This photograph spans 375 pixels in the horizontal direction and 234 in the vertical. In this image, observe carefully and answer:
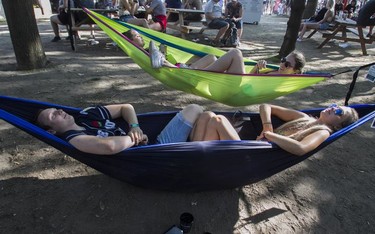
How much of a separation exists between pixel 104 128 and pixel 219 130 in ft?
2.20

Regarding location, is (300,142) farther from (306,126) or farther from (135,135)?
(135,135)

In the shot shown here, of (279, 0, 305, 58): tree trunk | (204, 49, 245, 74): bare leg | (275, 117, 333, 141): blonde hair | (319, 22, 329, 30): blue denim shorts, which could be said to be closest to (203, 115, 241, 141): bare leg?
(275, 117, 333, 141): blonde hair

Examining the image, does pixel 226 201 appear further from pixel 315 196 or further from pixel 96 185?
pixel 96 185

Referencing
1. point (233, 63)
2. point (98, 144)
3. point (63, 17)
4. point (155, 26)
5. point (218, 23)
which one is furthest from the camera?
point (218, 23)

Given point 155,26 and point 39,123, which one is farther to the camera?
point 155,26

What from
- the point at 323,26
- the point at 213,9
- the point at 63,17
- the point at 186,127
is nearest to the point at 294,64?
the point at 186,127

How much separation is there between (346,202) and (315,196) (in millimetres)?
Answer: 181

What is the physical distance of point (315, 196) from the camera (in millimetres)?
1838

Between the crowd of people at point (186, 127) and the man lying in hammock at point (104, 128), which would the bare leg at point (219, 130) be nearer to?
the crowd of people at point (186, 127)

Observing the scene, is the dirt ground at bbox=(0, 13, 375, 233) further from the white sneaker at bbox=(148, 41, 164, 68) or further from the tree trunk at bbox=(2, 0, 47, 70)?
the tree trunk at bbox=(2, 0, 47, 70)

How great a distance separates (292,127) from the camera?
5.85 feet

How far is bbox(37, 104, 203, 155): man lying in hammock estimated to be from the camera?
1401 millimetres

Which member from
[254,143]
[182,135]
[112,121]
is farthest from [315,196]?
[112,121]

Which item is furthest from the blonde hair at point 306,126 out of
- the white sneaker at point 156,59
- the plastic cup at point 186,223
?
the white sneaker at point 156,59
